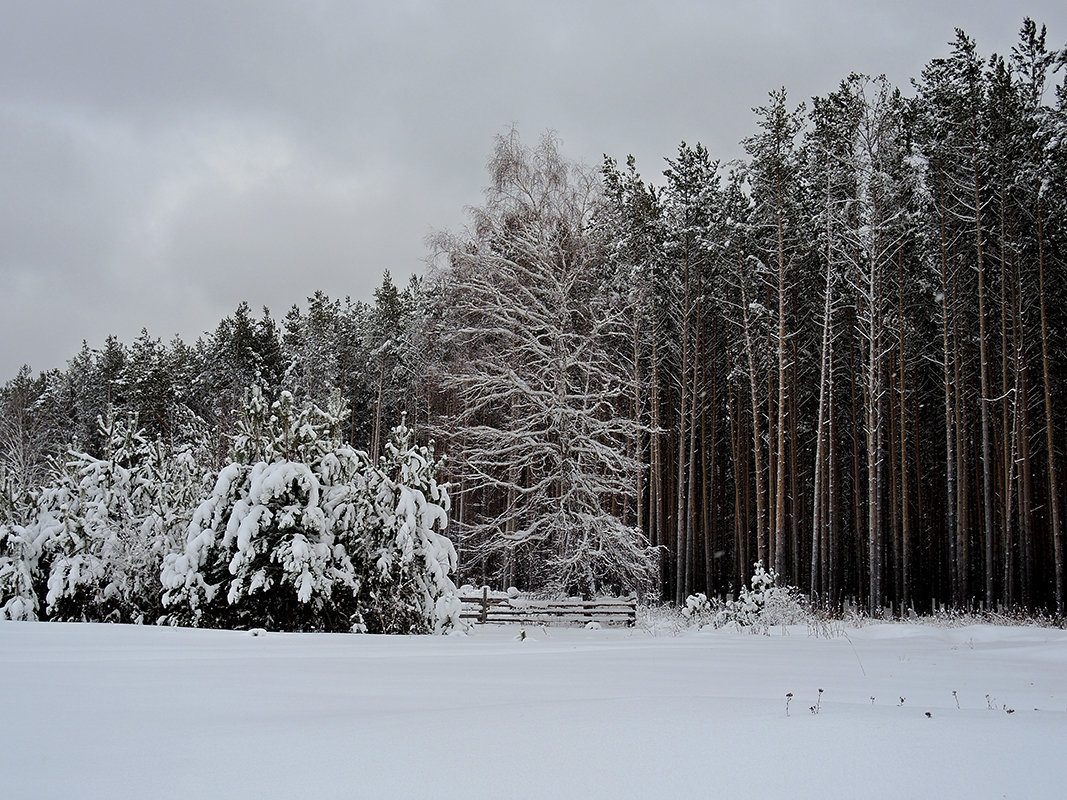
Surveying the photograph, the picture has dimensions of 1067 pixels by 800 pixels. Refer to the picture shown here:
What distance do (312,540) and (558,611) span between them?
9.44m

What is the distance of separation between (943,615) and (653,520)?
1097 centimetres

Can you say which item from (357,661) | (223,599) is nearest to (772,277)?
(223,599)

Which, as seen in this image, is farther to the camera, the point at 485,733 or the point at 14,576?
the point at 14,576

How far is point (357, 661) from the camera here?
649cm

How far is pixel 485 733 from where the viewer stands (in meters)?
3.44

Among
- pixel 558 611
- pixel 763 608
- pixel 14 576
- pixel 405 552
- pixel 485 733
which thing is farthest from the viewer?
pixel 558 611

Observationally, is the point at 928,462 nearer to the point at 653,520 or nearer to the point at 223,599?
the point at 653,520

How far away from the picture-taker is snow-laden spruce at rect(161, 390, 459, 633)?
11711mm

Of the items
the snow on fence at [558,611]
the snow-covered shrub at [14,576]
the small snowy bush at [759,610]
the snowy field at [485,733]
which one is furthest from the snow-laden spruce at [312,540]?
the snow on fence at [558,611]

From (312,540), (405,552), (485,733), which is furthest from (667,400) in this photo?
(485,733)

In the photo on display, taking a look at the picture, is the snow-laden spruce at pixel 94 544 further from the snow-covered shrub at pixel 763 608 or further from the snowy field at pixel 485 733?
the snow-covered shrub at pixel 763 608

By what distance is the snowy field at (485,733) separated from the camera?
2.77m

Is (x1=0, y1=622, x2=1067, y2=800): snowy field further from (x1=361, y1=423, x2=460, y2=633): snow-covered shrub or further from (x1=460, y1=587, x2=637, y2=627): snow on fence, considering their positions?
(x1=460, y1=587, x2=637, y2=627): snow on fence

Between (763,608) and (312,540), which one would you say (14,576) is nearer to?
(312,540)
